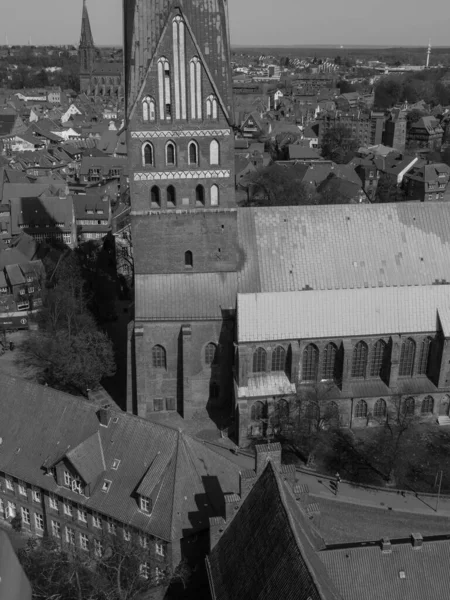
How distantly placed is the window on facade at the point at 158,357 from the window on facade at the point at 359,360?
17.5 metres

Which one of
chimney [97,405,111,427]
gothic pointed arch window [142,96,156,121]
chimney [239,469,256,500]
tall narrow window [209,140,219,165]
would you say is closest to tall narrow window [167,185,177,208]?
tall narrow window [209,140,219,165]

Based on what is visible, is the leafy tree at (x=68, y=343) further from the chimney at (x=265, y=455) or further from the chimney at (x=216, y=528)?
the chimney at (x=265, y=455)

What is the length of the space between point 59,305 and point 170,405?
22.7 m

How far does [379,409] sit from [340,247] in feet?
51.0

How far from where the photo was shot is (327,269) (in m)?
60.6

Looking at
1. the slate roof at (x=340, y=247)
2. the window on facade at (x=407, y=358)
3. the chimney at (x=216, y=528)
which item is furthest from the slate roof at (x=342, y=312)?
the chimney at (x=216, y=528)

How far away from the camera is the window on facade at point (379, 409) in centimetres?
6076

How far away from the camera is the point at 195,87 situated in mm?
52969

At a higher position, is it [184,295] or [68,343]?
[184,295]

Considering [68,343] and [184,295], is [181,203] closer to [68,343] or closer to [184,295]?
[184,295]

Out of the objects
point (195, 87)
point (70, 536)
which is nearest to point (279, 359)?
point (70, 536)

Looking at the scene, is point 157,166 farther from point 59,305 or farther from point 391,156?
point 391,156

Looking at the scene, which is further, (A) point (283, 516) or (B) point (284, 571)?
(A) point (283, 516)

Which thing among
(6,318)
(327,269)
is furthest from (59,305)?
(327,269)
